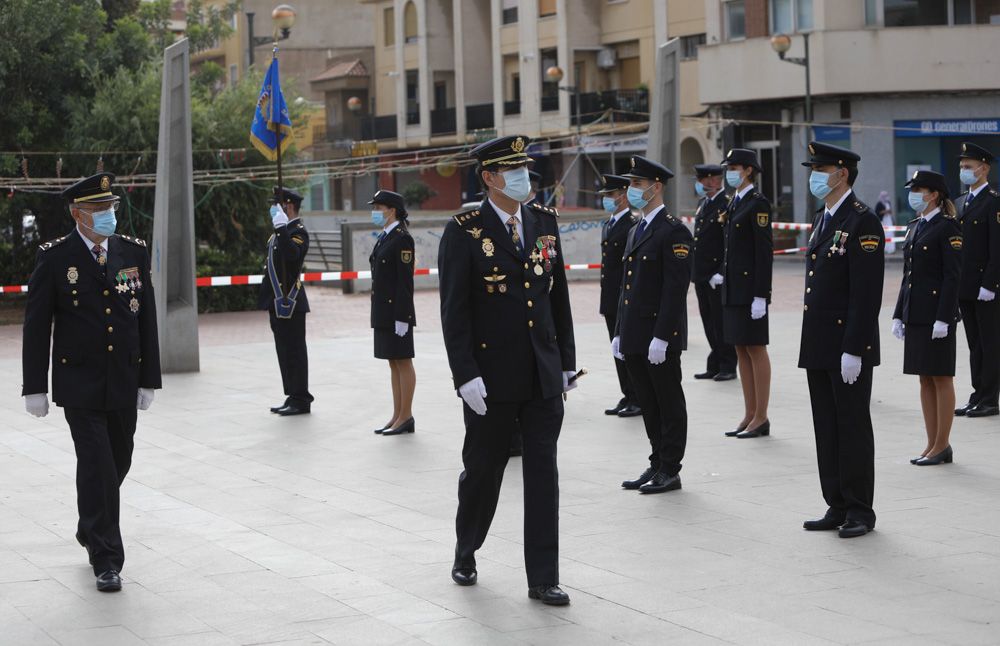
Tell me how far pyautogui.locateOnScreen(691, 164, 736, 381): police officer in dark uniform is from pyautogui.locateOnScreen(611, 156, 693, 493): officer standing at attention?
4.60m

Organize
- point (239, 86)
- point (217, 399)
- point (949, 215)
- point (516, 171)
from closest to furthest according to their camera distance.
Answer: point (516, 171) < point (949, 215) < point (217, 399) < point (239, 86)

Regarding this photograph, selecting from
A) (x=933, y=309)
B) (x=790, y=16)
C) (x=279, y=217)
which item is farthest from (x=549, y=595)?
(x=790, y=16)

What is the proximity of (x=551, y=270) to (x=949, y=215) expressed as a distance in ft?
12.8

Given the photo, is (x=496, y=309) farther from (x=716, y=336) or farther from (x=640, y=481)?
(x=716, y=336)

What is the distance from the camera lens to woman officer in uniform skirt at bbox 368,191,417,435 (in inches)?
452

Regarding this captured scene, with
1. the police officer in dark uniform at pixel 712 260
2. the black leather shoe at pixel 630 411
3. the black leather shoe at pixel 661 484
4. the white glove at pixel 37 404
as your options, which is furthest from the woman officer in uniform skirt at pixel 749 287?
the white glove at pixel 37 404

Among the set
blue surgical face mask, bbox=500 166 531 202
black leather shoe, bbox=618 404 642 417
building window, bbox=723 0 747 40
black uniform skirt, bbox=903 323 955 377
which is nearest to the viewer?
blue surgical face mask, bbox=500 166 531 202

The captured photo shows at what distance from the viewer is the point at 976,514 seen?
7973 millimetres

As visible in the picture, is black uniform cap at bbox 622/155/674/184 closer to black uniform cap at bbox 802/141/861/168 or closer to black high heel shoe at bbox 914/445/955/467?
black uniform cap at bbox 802/141/861/168

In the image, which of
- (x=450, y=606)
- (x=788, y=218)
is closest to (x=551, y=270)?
(x=450, y=606)

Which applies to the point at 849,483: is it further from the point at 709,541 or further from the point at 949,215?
the point at 949,215

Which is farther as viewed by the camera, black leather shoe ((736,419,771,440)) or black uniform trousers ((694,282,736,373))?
black uniform trousers ((694,282,736,373))

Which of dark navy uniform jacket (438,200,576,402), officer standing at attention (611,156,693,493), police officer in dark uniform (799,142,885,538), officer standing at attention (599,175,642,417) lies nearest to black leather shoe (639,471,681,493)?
officer standing at attention (611,156,693,493)

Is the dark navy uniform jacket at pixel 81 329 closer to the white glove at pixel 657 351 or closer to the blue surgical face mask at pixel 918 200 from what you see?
the white glove at pixel 657 351
